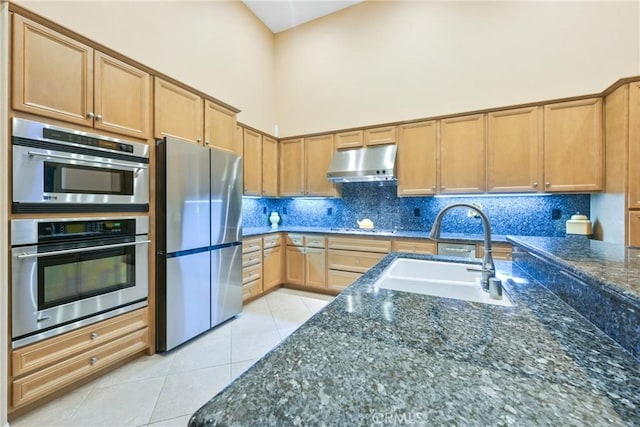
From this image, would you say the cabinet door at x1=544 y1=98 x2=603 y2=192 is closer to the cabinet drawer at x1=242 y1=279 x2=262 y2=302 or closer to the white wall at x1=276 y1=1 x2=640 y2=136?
the white wall at x1=276 y1=1 x2=640 y2=136

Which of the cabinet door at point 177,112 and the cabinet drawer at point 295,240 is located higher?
the cabinet door at point 177,112

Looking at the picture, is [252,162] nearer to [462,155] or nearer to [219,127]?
[219,127]

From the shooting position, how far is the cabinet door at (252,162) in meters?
3.67

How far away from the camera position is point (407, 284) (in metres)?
1.38

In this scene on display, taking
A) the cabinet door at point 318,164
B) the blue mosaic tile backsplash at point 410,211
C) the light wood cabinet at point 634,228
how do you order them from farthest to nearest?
the cabinet door at point 318,164 < the blue mosaic tile backsplash at point 410,211 < the light wood cabinet at point 634,228

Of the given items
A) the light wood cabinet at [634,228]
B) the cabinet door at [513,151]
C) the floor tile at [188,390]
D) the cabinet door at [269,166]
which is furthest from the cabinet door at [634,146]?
the cabinet door at [269,166]

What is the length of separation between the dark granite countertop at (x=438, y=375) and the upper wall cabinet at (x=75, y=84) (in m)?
2.15

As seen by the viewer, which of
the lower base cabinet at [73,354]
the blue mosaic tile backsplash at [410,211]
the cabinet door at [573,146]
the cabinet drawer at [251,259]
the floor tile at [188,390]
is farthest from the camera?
the cabinet drawer at [251,259]

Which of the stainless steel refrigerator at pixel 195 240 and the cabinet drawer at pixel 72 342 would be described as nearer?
the cabinet drawer at pixel 72 342

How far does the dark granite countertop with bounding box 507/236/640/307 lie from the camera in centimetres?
69

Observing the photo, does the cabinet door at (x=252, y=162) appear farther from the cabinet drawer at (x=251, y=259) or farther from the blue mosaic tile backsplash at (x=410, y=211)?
the cabinet drawer at (x=251, y=259)

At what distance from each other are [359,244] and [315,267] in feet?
2.46

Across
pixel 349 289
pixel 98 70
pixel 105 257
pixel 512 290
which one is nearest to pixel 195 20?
pixel 98 70

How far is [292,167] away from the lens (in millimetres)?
4242
